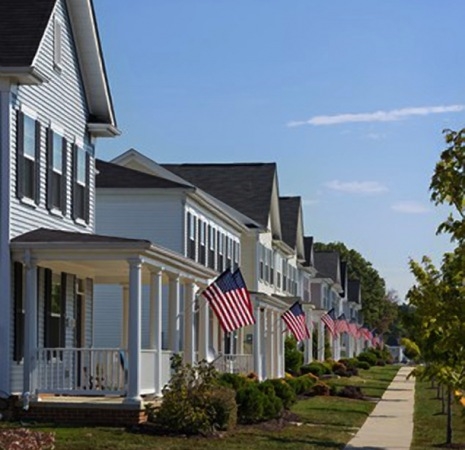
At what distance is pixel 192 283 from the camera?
31.2m

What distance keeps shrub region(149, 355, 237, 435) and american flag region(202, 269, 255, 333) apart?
15.0 ft

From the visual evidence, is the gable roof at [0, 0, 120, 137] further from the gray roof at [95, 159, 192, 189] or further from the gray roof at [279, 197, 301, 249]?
the gray roof at [279, 197, 301, 249]

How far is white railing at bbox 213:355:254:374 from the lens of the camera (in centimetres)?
3847

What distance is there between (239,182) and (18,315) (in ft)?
115

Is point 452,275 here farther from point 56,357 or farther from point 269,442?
point 56,357

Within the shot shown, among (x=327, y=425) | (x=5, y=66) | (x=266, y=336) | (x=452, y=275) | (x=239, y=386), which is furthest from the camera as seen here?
(x=266, y=336)

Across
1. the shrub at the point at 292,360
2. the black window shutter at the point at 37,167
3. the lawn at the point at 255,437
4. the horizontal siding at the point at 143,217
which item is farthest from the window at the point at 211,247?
the black window shutter at the point at 37,167

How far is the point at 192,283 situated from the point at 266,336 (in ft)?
64.9

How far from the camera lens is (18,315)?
24234mm

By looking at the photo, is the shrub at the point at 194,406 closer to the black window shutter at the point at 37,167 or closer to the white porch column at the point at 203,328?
the black window shutter at the point at 37,167

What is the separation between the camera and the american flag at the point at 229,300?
30.2 meters

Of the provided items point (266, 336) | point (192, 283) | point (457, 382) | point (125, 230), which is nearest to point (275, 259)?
point (266, 336)

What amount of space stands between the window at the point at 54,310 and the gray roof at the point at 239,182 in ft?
93.2

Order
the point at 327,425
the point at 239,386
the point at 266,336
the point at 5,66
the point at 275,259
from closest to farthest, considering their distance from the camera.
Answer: the point at 5,66 → the point at 239,386 → the point at 327,425 → the point at 266,336 → the point at 275,259
